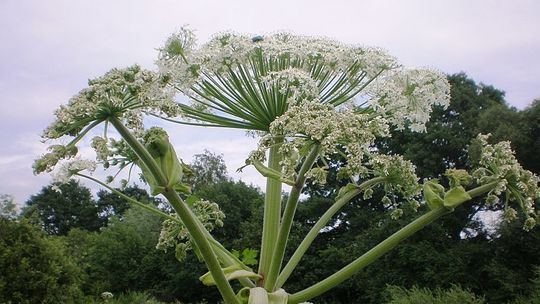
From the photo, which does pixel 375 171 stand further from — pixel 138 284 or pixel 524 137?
pixel 138 284

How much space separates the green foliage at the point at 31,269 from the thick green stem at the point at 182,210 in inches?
509

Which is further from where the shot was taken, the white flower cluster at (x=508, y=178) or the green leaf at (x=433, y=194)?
the white flower cluster at (x=508, y=178)

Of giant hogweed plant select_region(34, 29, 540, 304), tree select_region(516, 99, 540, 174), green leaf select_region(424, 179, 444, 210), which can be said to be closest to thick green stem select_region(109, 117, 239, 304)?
giant hogweed plant select_region(34, 29, 540, 304)

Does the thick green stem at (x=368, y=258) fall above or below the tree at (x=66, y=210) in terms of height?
below

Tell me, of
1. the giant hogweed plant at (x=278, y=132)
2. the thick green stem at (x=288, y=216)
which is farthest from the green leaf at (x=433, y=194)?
the thick green stem at (x=288, y=216)

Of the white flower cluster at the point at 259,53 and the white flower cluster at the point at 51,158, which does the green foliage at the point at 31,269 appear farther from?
the white flower cluster at the point at 51,158

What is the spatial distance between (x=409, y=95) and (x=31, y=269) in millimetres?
13290

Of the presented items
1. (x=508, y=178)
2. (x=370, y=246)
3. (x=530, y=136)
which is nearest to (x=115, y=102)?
(x=508, y=178)

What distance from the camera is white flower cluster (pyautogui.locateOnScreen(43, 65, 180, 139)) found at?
1890 millimetres

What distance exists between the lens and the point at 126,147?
2.28m

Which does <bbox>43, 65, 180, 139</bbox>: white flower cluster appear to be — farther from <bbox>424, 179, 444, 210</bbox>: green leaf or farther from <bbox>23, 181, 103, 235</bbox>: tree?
<bbox>23, 181, 103, 235</bbox>: tree

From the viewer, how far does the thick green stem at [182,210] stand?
1.81 metres

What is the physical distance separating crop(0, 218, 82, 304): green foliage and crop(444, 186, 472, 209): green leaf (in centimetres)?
1330

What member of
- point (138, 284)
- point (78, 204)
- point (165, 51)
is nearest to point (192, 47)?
point (165, 51)
